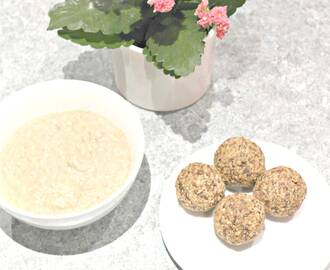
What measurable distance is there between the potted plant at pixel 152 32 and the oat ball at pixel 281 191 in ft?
0.78

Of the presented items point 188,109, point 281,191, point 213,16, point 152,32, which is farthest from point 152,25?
point 281,191

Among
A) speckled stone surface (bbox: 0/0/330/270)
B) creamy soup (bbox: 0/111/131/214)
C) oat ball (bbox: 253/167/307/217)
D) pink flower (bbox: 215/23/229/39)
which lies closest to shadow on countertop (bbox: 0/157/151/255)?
speckled stone surface (bbox: 0/0/330/270)

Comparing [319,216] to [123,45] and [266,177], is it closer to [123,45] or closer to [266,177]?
[266,177]

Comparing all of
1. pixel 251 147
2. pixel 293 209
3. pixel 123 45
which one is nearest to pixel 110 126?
pixel 123 45

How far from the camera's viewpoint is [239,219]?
42.9 inches

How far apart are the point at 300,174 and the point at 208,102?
0.27 m

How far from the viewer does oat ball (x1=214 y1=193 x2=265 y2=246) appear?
1090 mm

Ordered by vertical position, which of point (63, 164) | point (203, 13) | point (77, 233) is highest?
point (203, 13)

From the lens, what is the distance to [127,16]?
3.93 ft

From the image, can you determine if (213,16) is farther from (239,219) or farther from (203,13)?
(239,219)

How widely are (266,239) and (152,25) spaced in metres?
0.44

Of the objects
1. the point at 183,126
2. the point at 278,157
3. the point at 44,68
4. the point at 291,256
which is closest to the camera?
the point at 291,256

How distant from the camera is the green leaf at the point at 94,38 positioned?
47.8 inches

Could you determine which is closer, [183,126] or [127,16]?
[127,16]
